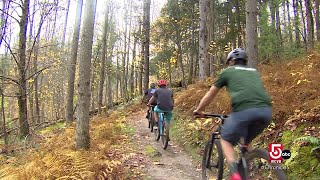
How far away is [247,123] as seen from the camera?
3.97 meters

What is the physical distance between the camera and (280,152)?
12.9 feet

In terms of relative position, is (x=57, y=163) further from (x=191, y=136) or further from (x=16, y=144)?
(x=16, y=144)

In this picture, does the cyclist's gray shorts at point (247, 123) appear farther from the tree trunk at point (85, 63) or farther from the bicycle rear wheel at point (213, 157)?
the tree trunk at point (85, 63)

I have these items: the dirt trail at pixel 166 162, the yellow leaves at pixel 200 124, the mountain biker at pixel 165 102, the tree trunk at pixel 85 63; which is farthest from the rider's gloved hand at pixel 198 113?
the yellow leaves at pixel 200 124

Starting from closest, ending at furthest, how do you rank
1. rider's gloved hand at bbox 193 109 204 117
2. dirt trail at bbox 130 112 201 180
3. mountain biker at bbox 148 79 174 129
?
rider's gloved hand at bbox 193 109 204 117 < dirt trail at bbox 130 112 201 180 < mountain biker at bbox 148 79 174 129

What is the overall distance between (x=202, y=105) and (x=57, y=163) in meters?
3.77

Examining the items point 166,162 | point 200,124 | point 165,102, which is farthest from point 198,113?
point 200,124

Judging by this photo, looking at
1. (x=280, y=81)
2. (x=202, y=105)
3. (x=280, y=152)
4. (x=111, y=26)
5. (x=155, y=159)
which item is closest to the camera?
(x=280, y=152)

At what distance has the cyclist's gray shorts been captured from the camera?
155 inches

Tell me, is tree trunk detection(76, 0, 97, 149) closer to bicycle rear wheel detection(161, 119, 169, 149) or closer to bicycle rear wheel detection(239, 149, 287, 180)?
bicycle rear wheel detection(161, 119, 169, 149)

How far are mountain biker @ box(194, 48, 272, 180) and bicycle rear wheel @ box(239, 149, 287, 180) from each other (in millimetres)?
A: 193

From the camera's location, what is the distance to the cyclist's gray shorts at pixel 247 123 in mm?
3929

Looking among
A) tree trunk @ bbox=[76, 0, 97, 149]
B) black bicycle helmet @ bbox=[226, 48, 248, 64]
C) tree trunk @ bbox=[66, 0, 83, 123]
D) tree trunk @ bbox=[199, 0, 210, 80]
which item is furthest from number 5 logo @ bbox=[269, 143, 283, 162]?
tree trunk @ bbox=[66, 0, 83, 123]

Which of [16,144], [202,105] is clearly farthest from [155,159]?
[16,144]
